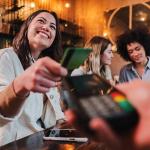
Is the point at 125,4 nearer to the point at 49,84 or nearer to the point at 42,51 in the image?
the point at 42,51

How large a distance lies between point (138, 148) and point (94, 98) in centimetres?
10

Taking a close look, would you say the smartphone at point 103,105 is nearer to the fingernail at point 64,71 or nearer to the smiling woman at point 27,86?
the fingernail at point 64,71

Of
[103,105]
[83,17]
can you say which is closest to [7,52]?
[103,105]

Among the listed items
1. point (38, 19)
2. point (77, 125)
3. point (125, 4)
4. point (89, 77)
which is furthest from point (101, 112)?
point (125, 4)

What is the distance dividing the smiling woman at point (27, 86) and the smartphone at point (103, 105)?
0.36 meters

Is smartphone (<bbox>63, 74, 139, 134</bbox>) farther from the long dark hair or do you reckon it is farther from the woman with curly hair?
the woman with curly hair

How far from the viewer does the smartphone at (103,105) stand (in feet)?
0.87

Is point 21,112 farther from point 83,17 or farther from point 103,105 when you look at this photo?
point 83,17

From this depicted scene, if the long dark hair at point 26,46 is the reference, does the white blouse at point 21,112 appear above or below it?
below

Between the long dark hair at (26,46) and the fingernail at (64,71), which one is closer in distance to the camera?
the fingernail at (64,71)

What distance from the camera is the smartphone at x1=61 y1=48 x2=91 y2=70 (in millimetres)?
496

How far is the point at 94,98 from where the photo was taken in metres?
0.33

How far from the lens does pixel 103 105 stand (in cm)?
30

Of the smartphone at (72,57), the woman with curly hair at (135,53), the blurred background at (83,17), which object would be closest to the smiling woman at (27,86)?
the smartphone at (72,57)
